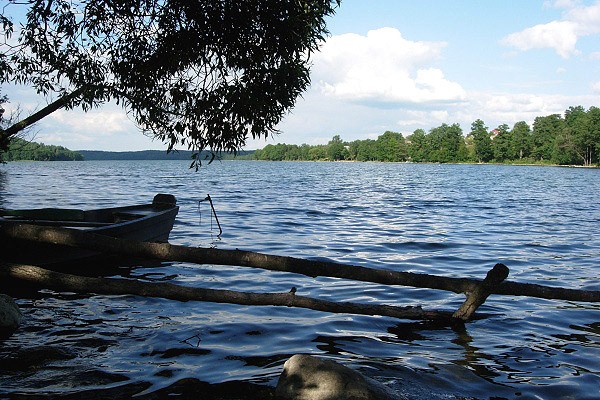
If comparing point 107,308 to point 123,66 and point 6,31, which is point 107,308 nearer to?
point 123,66

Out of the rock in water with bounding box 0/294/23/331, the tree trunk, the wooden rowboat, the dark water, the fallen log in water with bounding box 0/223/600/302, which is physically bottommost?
the dark water

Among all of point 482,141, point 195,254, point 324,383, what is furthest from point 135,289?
point 482,141

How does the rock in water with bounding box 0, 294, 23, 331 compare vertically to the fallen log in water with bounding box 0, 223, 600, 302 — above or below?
below

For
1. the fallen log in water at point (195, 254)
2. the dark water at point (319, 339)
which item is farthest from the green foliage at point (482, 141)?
the fallen log in water at point (195, 254)

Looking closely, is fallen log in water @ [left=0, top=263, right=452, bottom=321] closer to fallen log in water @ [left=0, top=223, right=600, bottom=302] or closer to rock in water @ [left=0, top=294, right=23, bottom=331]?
fallen log in water @ [left=0, top=223, right=600, bottom=302]

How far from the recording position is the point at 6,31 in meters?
12.1

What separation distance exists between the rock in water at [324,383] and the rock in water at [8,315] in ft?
15.9

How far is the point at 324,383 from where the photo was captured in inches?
212

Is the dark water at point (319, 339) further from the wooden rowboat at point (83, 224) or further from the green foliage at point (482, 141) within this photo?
the green foliage at point (482, 141)

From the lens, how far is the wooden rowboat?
10.3 metres

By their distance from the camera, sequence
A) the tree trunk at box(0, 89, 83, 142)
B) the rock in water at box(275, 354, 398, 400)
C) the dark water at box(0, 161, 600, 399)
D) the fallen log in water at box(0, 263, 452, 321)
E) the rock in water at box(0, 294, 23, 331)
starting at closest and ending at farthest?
the rock in water at box(275, 354, 398, 400) < the fallen log in water at box(0, 263, 452, 321) < the dark water at box(0, 161, 600, 399) < the rock in water at box(0, 294, 23, 331) < the tree trunk at box(0, 89, 83, 142)

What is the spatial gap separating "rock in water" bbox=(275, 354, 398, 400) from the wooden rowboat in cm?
689

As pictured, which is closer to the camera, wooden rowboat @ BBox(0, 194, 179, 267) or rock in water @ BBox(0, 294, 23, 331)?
rock in water @ BBox(0, 294, 23, 331)

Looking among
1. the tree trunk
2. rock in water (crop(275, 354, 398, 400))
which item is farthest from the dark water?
the tree trunk
